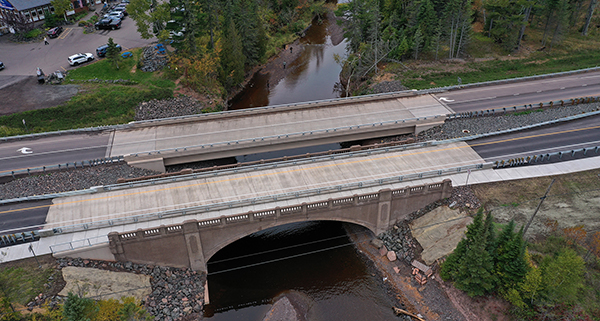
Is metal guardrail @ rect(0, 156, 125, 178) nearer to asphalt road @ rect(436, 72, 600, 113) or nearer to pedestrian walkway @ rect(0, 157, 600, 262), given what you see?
pedestrian walkway @ rect(0, 157, 600, 262)

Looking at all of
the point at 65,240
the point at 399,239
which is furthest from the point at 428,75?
the point at 65,240

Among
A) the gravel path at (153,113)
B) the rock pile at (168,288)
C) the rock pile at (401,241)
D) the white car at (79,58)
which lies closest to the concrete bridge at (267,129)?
the gravel path at (153,113)

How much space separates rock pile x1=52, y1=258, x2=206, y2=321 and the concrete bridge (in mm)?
16386

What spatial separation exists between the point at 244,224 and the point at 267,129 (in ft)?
62.0

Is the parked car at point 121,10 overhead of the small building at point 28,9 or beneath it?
beneath

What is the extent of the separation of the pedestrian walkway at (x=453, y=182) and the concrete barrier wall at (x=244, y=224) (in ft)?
5.81

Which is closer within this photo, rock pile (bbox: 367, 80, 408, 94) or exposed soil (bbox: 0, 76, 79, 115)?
exposed soil (bbox: 0, 76, 79, 115)

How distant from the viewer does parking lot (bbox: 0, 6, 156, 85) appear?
72.5 meters

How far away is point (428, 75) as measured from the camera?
7744 centimetres

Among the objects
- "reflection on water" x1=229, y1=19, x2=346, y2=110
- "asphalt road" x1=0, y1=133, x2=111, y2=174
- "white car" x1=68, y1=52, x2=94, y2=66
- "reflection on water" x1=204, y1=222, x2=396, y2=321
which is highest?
"white car" x1=68, y1=52, x2=94, y2=66

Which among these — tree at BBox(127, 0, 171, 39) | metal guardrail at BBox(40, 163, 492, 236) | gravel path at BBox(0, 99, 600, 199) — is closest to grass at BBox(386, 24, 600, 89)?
gravel path at BBox(0, 99, 600, 199)

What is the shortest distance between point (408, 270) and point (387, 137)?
890 inches

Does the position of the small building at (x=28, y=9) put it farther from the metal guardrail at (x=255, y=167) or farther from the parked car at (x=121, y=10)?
the metal guardrail at (x=255, y=167)

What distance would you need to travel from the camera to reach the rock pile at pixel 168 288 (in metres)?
38.7
